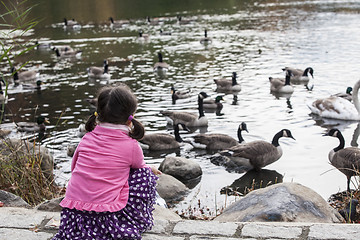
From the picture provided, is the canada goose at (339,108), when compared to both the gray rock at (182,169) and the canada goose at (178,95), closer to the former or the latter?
the canada goose at (178,95)

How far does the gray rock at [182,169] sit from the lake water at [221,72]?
0.87 ft

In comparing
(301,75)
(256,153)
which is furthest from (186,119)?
(301,75)

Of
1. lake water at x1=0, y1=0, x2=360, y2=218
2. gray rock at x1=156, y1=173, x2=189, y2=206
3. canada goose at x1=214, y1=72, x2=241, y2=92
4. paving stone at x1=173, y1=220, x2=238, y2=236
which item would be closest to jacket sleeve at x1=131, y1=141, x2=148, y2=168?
paving stone at x1=173, y1=220, x2=238, y2=236

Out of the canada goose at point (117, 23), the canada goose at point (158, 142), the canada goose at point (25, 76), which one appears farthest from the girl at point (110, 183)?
the canada goose at point (117, 23)

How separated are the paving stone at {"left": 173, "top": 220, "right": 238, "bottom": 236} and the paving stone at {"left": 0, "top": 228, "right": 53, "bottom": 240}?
1.21m

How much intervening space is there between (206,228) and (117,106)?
136 centimetres

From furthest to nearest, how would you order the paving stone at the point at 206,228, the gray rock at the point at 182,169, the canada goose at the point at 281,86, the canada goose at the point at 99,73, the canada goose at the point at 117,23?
the canada goose at the point at 117,23 < the canada goose at the point at 99,73 < the canada goose at the point at 281,86 < the gray rock at the point at 182,169 < the paving stone at the point at 206,228

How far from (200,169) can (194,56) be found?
13894 mm

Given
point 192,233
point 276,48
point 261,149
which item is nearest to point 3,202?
point 192,233

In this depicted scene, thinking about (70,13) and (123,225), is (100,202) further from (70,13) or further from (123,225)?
(70,13)

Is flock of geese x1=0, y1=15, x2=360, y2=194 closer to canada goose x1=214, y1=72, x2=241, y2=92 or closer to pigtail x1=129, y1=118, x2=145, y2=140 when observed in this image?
canada goose x1=214, y1=72, x2=241, y2=92

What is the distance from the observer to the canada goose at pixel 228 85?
1677 centimetres

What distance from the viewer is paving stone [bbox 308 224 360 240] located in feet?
13.3

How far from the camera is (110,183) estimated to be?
13.8ft
